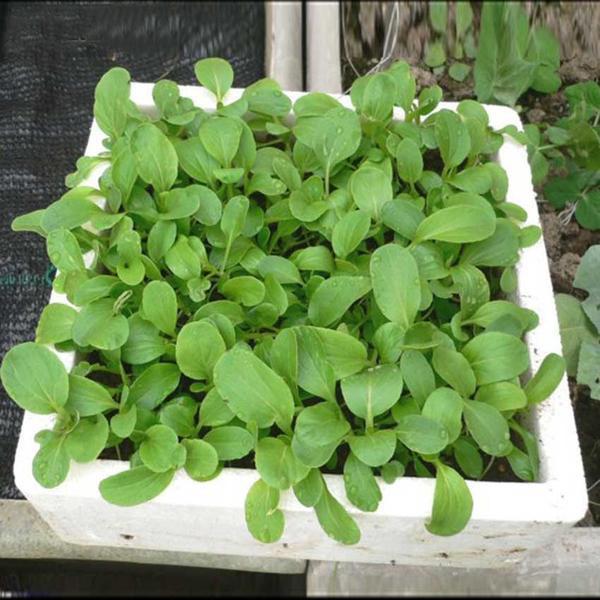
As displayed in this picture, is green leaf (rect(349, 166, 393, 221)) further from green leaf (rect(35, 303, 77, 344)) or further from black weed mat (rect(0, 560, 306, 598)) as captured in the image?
black weed mat (rect(0, 560, 306, 598))

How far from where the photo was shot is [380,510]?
26.8 inches

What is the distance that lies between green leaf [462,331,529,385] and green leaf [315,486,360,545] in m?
0.16

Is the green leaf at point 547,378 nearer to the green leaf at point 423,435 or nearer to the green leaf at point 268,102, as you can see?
the green leaf at point 423,435

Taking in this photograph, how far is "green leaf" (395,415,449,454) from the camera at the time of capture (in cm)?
66

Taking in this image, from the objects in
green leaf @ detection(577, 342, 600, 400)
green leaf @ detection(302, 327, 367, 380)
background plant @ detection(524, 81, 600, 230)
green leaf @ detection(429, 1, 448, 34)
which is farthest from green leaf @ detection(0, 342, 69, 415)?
green leaf @ detection(429, 1, 448, 34)

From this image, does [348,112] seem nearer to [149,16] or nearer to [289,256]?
[289,256]

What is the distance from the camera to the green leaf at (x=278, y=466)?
0.65 meters

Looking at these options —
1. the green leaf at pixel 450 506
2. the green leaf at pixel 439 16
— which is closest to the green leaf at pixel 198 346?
the green leaf at pixel 450 506

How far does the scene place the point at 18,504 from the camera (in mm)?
916

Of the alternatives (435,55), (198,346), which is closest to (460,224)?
(198,346)

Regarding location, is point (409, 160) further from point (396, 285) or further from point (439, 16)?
point (439, 16)

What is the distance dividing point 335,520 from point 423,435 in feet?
0.32

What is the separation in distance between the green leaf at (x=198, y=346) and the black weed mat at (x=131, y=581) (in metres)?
0.37

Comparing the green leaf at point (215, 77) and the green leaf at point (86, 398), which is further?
the green leaf at point (215, 77)
